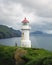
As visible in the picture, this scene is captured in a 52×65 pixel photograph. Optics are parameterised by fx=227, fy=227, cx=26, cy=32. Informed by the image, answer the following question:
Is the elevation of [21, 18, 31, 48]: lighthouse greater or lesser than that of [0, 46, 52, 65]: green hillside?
greater

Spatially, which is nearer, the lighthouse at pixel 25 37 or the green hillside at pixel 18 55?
the green hillside at pixel 18 55

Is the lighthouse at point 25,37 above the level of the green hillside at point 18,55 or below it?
above

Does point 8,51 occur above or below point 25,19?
below

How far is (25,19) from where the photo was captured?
30.3m

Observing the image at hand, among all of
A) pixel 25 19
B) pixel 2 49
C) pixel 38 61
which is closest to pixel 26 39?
pixel 25 19

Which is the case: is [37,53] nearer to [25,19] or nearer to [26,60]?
[26,60]

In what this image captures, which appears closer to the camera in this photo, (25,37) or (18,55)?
(18,55)

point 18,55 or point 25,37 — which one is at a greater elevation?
point 25,37

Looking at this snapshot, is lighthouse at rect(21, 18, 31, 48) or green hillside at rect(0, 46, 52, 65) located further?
lighthouse at rect(21, 18, 31, 48)

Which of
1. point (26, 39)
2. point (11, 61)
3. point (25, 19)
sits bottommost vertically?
point (11, 61)

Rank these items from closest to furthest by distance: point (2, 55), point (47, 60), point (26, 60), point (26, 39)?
point (47, 60)
point (26, 60)
point (2, 55)
point (26, 39)

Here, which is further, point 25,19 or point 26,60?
point 25,19

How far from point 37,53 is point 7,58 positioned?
9.53 feet

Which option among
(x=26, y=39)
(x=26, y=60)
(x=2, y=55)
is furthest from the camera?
(x=26, y=39)
